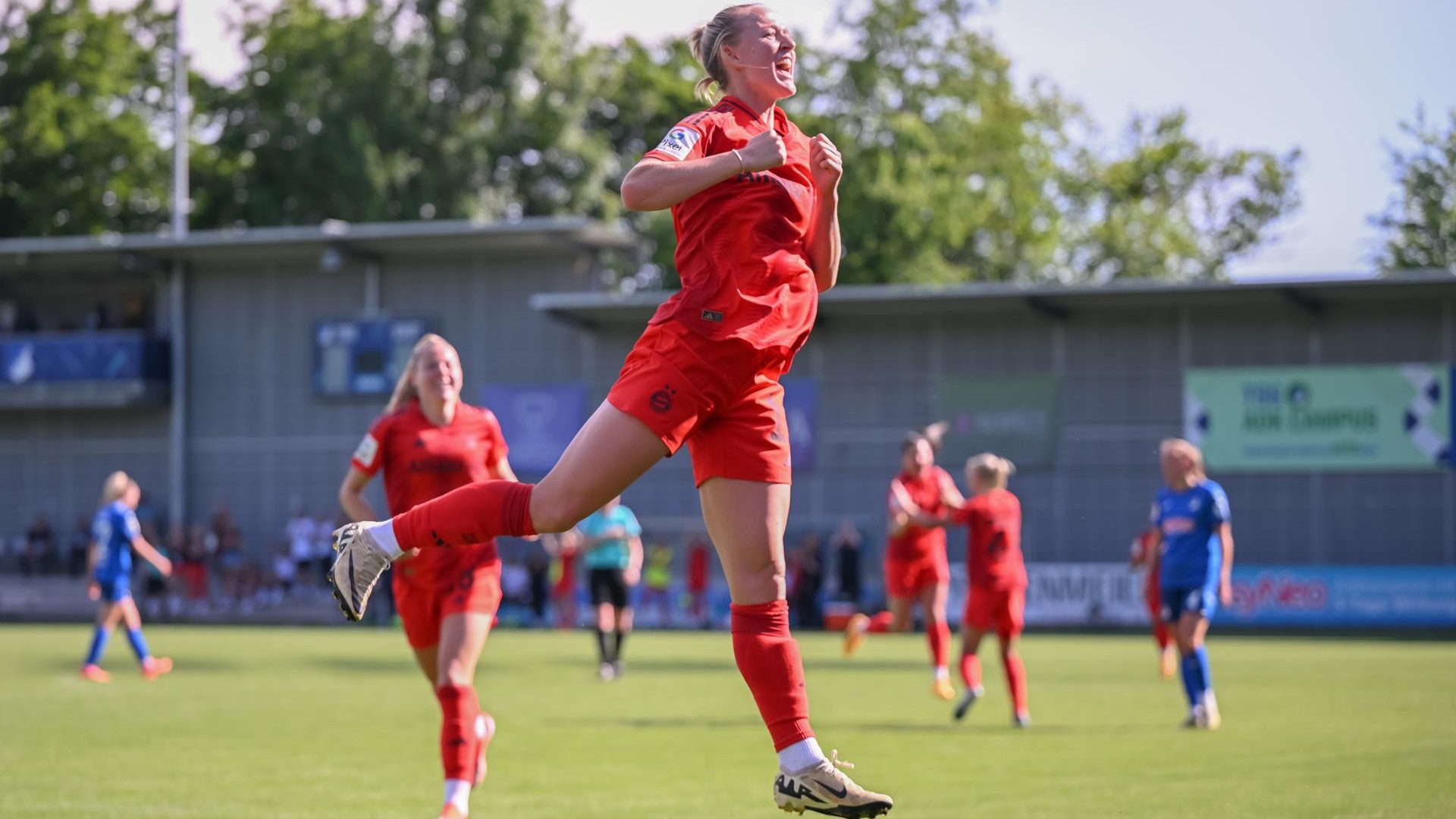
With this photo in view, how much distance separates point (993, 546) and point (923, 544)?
2610 millimetres

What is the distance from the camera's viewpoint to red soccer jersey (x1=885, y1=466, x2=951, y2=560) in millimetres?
16844

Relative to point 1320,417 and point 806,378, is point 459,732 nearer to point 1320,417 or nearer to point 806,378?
point 1320,417

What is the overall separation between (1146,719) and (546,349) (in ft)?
88.6

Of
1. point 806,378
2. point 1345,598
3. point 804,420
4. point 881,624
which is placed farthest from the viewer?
point 806,378

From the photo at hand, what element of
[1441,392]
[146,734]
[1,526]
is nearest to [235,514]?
[1,526]

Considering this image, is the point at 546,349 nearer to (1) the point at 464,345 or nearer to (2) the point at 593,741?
(1) the point at 464,345

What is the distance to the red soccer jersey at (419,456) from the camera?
923 cm

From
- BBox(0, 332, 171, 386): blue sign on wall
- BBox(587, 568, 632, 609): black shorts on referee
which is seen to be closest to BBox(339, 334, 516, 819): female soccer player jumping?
BBox(587, 568, 632, 609): black shorts on referee

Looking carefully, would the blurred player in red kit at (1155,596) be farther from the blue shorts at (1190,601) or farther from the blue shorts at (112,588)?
the blue shorts at (112,588)

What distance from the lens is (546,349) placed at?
40406 mm

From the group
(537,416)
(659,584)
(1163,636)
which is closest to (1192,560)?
(1163,636)

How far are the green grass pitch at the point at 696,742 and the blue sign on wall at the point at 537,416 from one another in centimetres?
1593

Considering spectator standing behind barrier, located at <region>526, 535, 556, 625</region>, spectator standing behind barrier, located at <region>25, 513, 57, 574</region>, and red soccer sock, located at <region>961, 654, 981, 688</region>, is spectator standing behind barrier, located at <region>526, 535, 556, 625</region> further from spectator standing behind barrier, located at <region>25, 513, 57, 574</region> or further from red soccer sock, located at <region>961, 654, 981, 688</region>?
red soccer sock, located at <region>961, 654, 981, 688</region>

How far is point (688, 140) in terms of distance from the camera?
536 centimetres
